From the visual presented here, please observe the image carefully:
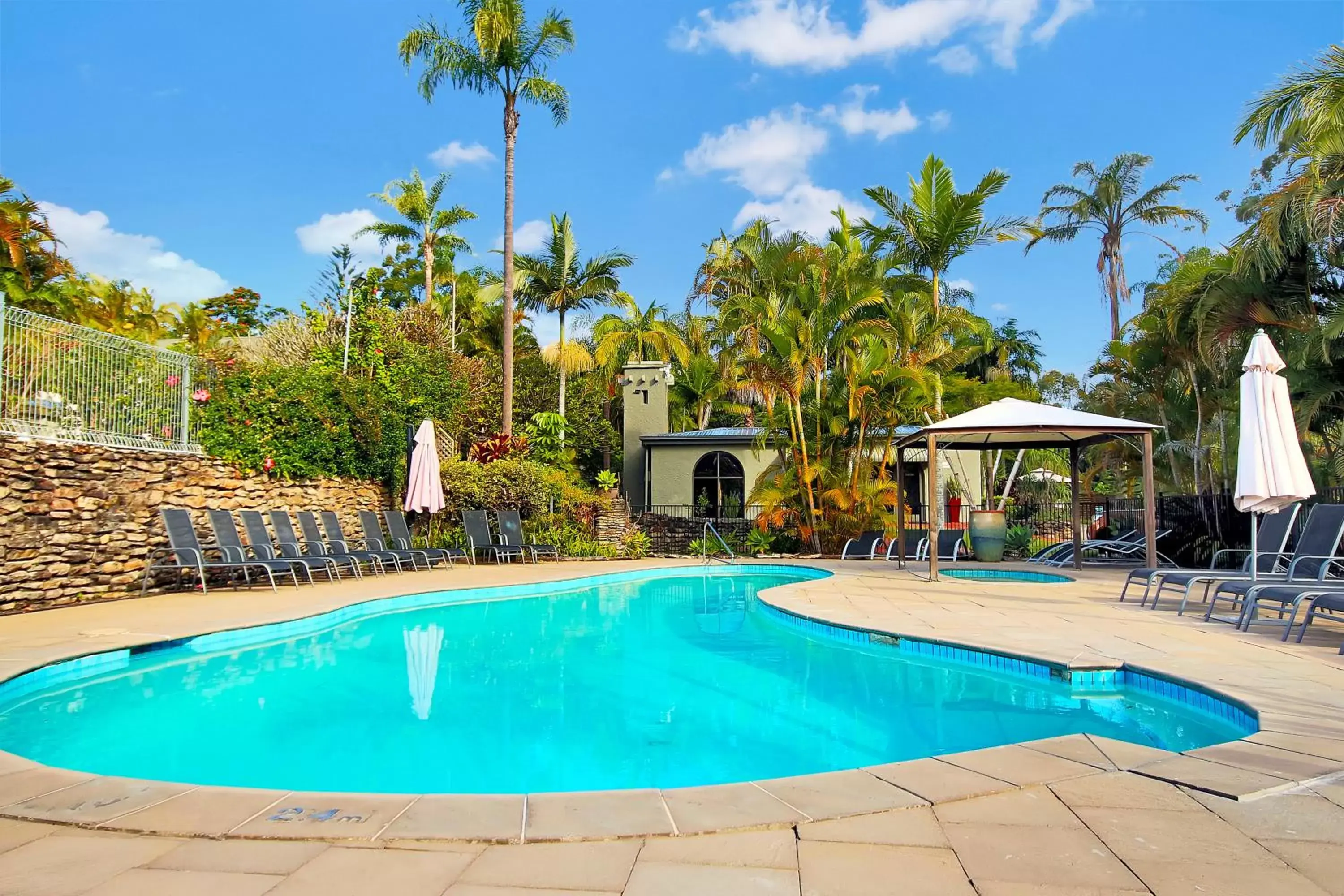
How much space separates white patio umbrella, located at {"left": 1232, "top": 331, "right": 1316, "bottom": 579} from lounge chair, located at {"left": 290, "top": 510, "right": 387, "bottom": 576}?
431 inches

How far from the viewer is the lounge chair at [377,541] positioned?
1277 centimetres

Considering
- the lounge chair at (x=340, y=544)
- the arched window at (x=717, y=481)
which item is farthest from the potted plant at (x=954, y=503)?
the lounge chair at (x=340, y=544)

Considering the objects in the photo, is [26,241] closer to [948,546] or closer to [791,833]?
[948,546]

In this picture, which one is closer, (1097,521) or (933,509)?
(933,509)

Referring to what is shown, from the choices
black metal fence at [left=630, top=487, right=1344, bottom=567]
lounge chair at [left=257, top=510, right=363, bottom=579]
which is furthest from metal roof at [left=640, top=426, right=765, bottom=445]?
lounge chair at [left=257, top=510, right=363, bottom=579]

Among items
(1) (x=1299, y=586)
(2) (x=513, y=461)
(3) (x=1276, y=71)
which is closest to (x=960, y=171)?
(3) (x=1276, y=71)

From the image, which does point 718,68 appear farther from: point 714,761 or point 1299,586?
point 714,761

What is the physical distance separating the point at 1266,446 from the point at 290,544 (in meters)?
11.9

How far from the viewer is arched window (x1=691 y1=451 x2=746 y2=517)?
20.5 m

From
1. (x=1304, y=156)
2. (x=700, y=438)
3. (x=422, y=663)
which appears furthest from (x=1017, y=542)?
(x=422, y=663)

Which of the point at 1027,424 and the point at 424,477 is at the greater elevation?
the point at 1027,424

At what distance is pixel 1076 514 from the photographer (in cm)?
1323

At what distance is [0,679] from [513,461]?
11.1 metres

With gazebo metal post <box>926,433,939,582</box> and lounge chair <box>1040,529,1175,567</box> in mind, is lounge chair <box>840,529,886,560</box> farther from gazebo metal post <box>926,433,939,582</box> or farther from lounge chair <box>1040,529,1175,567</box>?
gazebo metal post <box>926,433,939,582</box>
